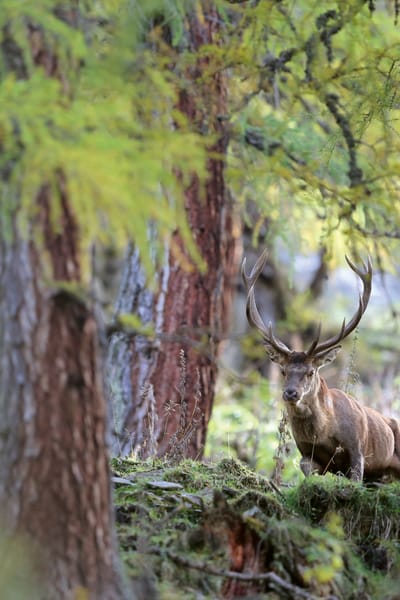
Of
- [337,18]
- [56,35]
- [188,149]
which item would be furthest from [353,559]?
[337,18]

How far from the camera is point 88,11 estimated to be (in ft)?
15.6

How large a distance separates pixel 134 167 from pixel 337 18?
12.7 feet

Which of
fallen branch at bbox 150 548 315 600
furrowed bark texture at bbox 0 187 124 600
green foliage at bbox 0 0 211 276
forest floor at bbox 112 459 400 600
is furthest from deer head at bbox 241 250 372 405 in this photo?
furrowed bark texture at bbox 0 187 124 600

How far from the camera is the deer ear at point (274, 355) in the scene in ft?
26.0

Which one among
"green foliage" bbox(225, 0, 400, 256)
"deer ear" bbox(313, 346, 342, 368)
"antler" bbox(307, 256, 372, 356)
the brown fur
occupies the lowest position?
the brown fur

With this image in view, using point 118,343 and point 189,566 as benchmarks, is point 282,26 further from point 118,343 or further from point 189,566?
point 189,566

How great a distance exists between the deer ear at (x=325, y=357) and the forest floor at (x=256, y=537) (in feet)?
6.52

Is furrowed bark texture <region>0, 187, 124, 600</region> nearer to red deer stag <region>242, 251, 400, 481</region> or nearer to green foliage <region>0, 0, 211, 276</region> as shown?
green foliage <region>0, 0, 211, 276</region>

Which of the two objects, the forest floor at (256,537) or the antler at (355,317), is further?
the antler at (355,317)

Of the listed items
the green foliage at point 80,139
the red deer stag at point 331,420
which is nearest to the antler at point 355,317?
the red deer stag at point 331,420

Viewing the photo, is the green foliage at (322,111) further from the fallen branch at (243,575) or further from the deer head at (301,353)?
the fallen branch at (243,575)

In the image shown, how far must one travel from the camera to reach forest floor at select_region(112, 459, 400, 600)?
446 cm

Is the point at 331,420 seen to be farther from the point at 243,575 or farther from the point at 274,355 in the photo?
the point at 243,575

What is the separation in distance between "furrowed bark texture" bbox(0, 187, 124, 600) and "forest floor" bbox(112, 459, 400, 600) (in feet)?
1.51
